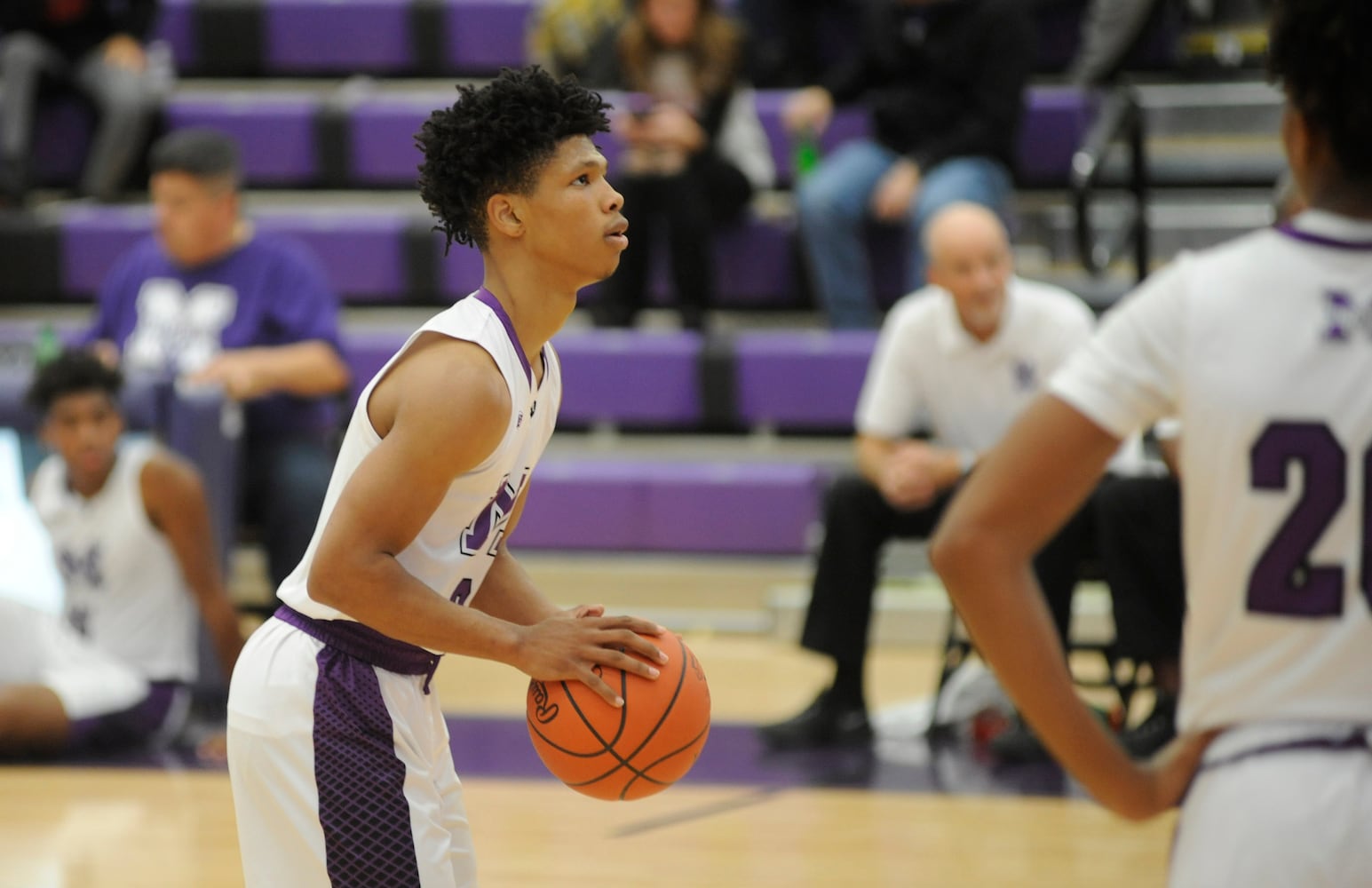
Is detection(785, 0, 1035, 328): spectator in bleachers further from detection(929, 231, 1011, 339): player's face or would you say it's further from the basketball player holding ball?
the basketball player holding ball

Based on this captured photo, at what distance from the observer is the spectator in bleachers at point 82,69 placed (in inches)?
304

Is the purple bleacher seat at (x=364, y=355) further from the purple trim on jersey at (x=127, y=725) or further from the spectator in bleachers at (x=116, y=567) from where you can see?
the purple trim on jersey at (x=127, y=725)

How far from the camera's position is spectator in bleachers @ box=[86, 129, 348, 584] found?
17.9 ft

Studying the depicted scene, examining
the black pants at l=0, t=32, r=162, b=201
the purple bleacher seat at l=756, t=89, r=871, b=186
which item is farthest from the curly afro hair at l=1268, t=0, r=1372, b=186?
the black pants at l=0, t=32, r=162, b=201

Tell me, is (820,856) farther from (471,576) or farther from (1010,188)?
(1010,188)

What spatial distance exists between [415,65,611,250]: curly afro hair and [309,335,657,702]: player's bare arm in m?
0.25

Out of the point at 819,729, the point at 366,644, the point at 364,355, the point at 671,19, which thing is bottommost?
the point at 819,729

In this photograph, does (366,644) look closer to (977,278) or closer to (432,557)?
(432,557)

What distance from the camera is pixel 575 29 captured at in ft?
24.2

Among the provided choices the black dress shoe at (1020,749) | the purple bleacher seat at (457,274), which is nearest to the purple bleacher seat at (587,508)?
the purple bleacher seat at (457,274)

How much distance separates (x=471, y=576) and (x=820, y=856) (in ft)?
6.27

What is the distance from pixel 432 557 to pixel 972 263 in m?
3.17

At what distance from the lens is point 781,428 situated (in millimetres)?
7113

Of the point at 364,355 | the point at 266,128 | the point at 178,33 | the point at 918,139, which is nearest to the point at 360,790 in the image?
the point at 364,355
